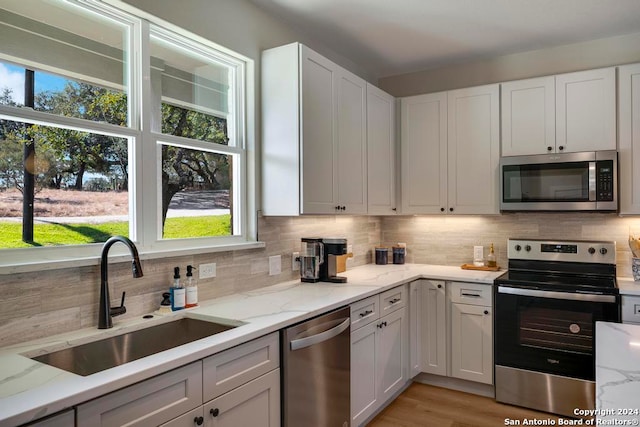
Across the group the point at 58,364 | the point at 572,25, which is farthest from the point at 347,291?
the point at 572,25

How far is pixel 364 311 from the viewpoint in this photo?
8.63 feet

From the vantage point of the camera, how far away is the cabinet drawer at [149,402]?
124 centimetres

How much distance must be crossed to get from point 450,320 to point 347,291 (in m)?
1.12

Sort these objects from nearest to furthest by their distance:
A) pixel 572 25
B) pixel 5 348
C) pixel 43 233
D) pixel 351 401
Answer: pixel 5 348, pixel 43 233, pixel 351 401, pixel 572 25

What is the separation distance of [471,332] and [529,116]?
1.71 m

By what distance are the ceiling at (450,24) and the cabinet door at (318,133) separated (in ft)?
1.22

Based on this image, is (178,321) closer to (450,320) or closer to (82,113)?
(82,113)

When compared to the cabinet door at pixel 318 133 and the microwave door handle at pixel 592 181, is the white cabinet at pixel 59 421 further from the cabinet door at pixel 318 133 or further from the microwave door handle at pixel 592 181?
the microwave door handle at pixel 592 181

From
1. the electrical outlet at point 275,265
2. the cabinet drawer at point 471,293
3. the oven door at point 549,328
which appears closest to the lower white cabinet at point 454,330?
the cabinet drawer at point 471,293

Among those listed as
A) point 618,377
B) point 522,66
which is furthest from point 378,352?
point 522,66

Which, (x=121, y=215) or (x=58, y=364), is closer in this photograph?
(x=58, y=364)

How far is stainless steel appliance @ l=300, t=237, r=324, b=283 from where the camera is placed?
297cm

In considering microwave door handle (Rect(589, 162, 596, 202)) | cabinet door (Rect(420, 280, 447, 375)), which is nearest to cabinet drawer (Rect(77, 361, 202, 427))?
cabinet door (Rect(420, 280, 447, 375))

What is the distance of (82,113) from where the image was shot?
1944mm
